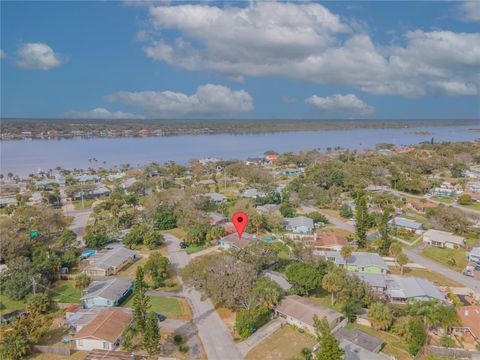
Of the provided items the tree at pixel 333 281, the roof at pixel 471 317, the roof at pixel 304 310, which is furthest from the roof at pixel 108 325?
the roof at pixel 471 317

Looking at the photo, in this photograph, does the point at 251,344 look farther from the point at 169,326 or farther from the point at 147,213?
the point at 147,213

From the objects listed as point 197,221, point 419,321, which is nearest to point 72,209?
point 197,221

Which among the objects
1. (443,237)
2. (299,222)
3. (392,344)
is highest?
(299,222)

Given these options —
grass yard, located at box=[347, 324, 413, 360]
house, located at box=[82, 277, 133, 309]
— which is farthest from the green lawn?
grass yard, located at box=[347, 324, 413, 360]

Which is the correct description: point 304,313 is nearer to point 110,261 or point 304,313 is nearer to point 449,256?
point 110,261

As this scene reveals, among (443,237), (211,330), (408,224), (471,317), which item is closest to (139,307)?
(211,330)

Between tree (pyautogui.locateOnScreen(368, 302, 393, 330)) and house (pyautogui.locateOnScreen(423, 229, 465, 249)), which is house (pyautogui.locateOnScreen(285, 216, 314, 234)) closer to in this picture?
house (pyautogui.locateOnScreen(423, 229, 465, 249))

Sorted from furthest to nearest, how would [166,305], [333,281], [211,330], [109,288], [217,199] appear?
1. [217,199]
2. [109,288]
3. [166,305]
4. [333,281]
5. [211,330]
